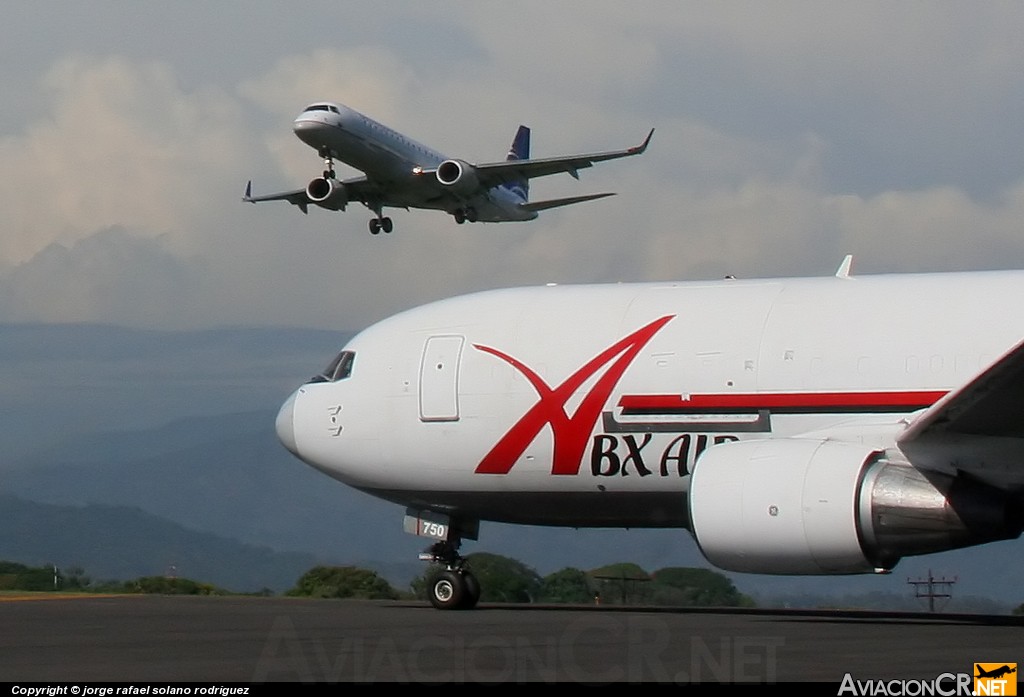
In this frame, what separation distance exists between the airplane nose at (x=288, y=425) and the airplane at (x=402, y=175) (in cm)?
Answer: 2391

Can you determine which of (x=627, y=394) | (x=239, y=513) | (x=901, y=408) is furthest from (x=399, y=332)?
(x=239, y=513)

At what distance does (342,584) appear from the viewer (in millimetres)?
25844

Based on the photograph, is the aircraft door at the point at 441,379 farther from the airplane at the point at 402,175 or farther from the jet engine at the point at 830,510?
the airplane at the point at 402,175

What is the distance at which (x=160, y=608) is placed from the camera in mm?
19328

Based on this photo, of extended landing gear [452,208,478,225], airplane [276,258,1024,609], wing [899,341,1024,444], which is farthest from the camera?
extended landing gear [452,208,478,225]

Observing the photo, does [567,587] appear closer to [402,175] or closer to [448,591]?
[448,591]

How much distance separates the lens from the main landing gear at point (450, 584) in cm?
1844

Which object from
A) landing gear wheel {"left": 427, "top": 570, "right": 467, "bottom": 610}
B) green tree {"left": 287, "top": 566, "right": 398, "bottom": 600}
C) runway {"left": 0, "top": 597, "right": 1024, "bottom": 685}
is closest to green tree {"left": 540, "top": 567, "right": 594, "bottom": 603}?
green tree {"left": 287, "top": 566, "right": 398, "bottom": 600}

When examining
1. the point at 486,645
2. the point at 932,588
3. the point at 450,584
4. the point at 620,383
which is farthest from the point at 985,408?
the point at 450,584

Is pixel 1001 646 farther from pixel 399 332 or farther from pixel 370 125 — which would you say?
pixel 370 125

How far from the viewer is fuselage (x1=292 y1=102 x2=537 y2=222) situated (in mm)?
43375

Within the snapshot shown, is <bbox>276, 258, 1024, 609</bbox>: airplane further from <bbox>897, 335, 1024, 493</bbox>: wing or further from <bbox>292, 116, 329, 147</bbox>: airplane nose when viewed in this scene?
<bbox>292, 116, 329, 147</bbox>: airplane nose

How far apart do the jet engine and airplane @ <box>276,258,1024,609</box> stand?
0.06 feet

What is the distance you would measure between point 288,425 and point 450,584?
2791mm
